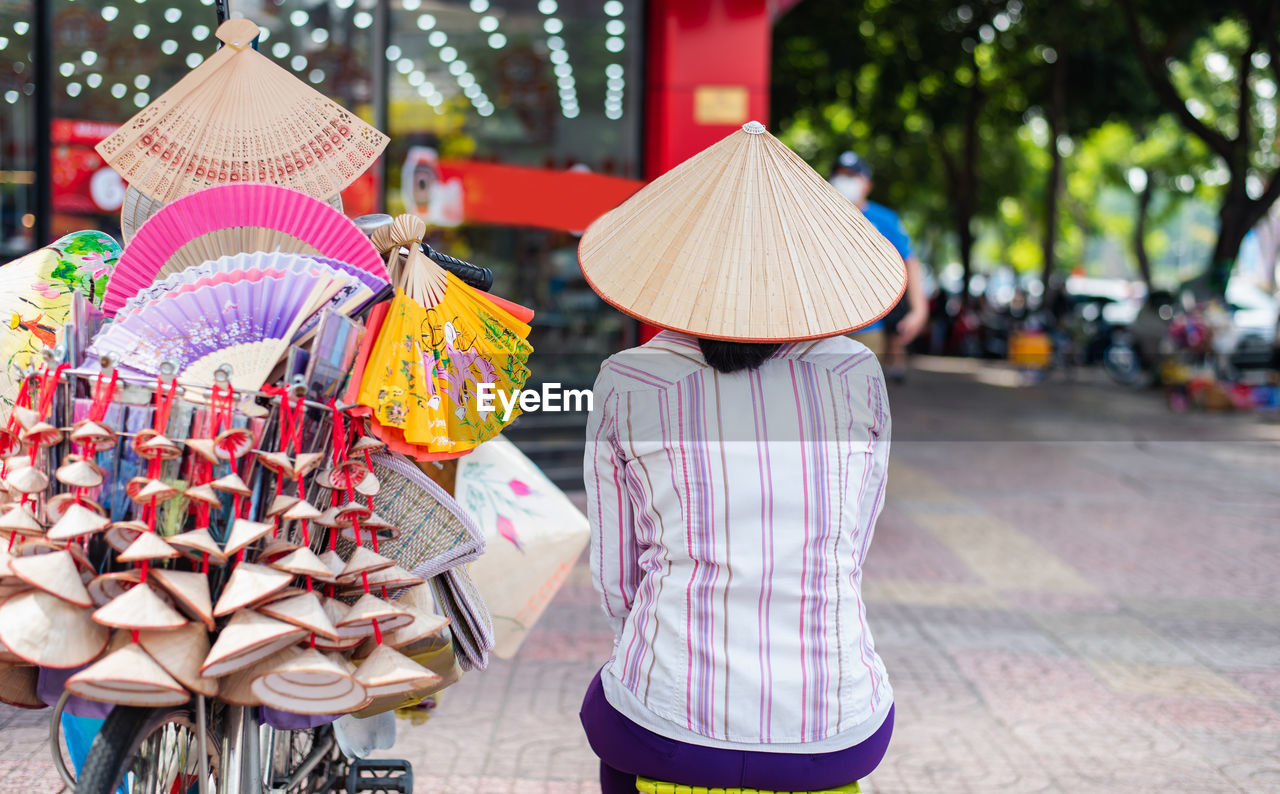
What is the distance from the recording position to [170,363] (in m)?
1.69

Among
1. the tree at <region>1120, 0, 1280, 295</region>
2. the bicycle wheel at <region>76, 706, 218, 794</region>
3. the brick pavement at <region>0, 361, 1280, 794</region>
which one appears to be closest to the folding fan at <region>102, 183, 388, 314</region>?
the bicycle wheel at <region>76, 706, 218, 794</region>

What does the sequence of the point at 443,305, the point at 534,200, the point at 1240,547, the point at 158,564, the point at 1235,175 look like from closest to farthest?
the point at 158,564 < the point at 443,305 < the point at 1240,547 < the point at 534,200 < the point at 1235,175

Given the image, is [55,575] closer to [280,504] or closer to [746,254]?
[280,504]

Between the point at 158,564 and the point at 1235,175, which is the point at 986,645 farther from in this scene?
the point at 1235,175

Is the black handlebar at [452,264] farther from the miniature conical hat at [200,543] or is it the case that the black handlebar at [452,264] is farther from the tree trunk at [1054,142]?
the tree trunk at [1054,142]

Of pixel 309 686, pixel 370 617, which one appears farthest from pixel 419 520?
pixel 309 686

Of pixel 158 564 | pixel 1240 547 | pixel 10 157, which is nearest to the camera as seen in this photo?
pixel 158 564

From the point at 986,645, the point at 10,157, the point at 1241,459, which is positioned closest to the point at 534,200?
the point at 10,157

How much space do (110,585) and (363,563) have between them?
1.13 feet

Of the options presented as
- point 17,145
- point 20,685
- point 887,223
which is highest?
point 17,145

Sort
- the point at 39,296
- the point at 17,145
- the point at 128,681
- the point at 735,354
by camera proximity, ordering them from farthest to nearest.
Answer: the point at 17,145, the point at 39,296, the point at 735,354, the point at 128,681

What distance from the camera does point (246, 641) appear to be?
1603 mm

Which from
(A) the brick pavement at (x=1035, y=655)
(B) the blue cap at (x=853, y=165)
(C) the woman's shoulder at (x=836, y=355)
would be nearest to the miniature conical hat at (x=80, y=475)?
(C) the woman's shoulder at (x=836, y=355)

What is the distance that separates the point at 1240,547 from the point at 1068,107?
52.2 feet
